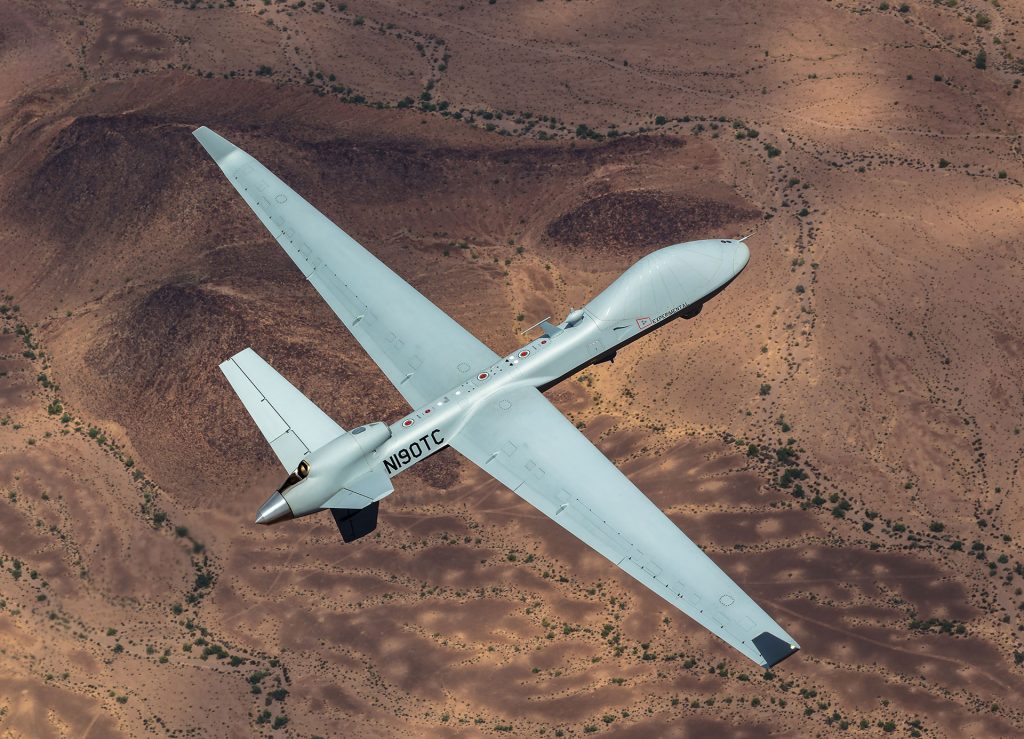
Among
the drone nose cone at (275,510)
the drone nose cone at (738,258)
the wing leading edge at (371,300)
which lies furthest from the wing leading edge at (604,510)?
the drone nose cone at (738,258)

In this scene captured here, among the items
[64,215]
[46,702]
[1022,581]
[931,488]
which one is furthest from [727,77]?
[46,702]

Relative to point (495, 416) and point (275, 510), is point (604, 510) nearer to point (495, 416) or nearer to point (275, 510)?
point (495, 416)

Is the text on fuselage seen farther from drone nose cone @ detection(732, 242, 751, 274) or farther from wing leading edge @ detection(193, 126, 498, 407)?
drone nose cone @ detection(732, 242, 751, 274)

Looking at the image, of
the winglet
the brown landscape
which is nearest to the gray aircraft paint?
the winglet

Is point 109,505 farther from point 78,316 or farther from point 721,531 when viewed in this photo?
point 721,531

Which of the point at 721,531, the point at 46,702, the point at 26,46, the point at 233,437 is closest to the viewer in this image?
the point at 46,702

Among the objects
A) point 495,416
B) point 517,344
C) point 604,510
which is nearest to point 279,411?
point 495,416
